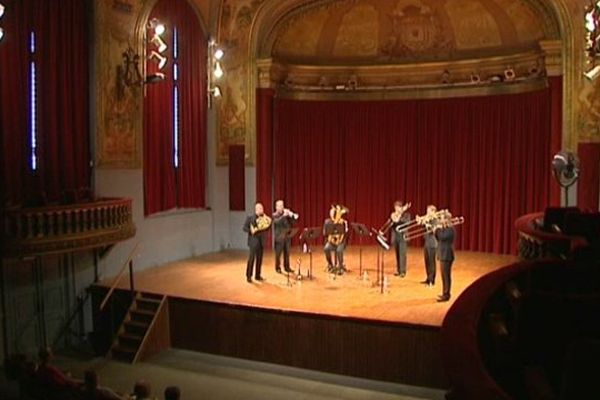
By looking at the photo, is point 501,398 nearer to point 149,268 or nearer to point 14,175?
point 14,175

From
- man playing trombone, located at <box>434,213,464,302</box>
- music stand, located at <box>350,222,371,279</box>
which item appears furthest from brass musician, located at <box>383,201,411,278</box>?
man playing trombone, located at <box>434,213,464,302</box>

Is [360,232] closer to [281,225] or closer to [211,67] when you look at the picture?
[281,225]

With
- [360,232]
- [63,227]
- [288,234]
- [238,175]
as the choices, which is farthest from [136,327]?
[238,175]

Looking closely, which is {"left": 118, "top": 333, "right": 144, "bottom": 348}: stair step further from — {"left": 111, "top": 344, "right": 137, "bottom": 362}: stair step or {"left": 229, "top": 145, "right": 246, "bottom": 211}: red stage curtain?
{"left": 229, "top": 145, "right": 246, "bottom": 211}: red stage curtain

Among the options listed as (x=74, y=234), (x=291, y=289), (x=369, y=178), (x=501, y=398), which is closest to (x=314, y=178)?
(x=369, y=178)

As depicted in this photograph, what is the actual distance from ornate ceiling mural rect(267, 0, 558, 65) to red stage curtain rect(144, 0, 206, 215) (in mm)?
2321

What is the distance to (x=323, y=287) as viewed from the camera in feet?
42.0

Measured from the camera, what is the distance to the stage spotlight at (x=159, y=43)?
46.9 feet

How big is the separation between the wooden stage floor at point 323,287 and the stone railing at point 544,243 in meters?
1.79

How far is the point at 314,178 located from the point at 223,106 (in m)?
3.29

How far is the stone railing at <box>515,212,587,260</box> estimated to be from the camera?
7.99 metres

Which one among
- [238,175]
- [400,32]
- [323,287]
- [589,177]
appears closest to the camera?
[323,287]

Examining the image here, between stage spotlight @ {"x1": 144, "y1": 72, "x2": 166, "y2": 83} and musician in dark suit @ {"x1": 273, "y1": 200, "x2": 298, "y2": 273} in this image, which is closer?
musician in dark suit @ {"x1": 273, "y1": 200, "x2": 298, "y2": 273}

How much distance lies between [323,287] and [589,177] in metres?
6.44
